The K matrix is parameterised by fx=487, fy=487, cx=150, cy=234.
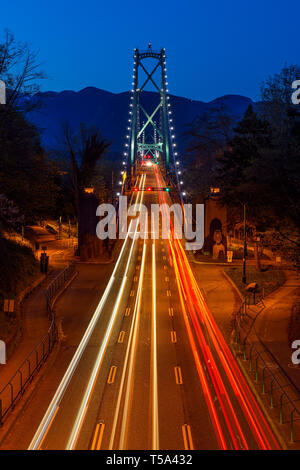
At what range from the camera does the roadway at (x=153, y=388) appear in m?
12.0

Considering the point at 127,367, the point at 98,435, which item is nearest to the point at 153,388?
the point at 127,367

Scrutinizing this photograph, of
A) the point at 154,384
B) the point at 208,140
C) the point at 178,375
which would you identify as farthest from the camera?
the point at 208,140

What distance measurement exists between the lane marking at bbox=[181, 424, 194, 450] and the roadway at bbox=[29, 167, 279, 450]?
0.08ft

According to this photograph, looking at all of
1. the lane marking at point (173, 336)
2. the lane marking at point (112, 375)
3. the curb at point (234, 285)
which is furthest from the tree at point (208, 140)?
the lane marking at point (112, 375)

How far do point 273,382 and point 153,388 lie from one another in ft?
13.1

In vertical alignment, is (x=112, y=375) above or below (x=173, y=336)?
below

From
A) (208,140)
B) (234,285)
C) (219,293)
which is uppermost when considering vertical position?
(208,140)

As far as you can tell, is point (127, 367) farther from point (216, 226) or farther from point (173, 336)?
point (216, 226)

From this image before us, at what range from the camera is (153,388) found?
50.3 feet

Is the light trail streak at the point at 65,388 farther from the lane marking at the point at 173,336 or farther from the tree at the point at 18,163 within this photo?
the tree at the point at 18,163

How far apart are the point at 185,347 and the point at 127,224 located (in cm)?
3647

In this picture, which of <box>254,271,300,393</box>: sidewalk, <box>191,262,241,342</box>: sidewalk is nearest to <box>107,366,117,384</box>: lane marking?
<box>191,262,241,342</box>: sidewalk

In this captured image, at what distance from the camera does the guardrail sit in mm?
13438

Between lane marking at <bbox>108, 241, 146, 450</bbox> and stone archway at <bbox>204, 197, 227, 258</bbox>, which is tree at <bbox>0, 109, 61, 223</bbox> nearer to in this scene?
lane marking at <bbox>108, 241, 146, 450</bbox>
